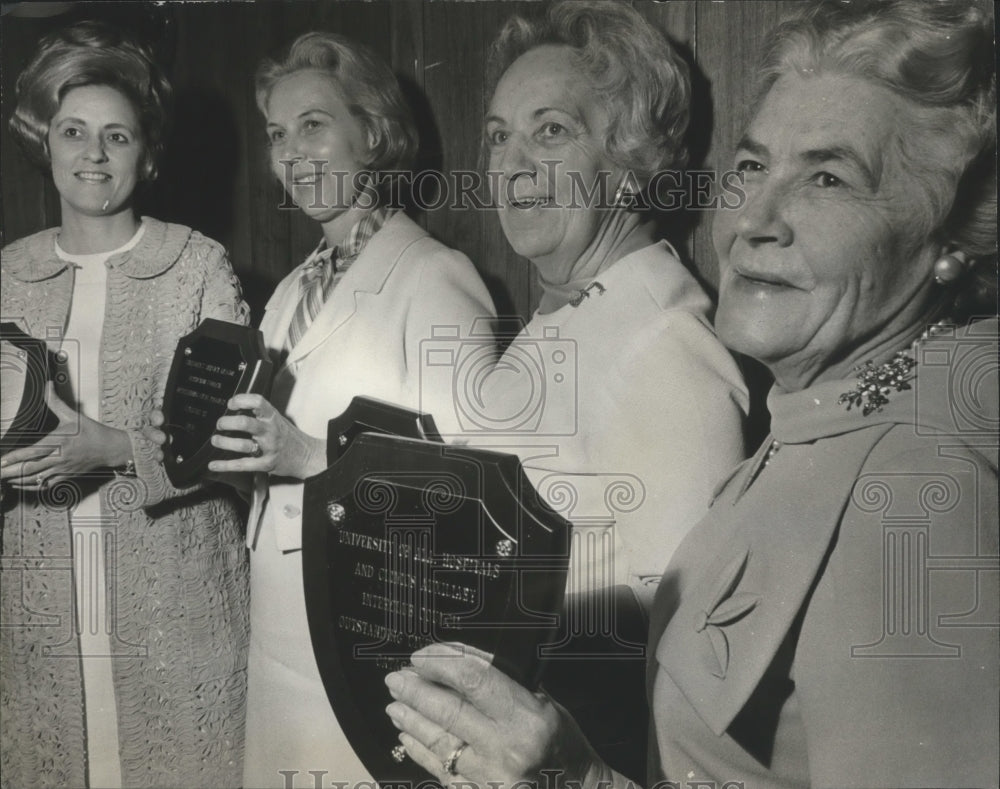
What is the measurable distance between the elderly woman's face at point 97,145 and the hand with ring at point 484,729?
3.04 ft

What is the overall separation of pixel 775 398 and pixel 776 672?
1.23 feet

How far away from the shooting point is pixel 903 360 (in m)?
1.42

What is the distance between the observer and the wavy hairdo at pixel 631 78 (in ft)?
5.07

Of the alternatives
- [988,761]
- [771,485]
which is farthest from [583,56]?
[988,761]

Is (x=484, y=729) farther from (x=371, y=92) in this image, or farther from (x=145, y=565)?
(x=371, y=92)

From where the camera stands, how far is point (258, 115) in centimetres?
171

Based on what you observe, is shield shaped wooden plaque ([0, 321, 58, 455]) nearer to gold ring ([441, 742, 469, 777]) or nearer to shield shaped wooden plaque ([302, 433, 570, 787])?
shield shaped wooden plaque ([302, 433, 570, 787])

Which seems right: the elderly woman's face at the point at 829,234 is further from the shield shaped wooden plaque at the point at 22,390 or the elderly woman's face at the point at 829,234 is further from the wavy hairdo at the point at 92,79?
the shield shaped wooden plaque at the point at 22,390

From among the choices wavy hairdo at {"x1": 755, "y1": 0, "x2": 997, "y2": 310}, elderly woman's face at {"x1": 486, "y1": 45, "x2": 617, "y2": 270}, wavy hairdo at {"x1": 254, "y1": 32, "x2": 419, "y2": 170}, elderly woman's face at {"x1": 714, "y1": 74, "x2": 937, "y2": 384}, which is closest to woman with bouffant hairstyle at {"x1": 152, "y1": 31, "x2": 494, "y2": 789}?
wavy hairdo at {"x1": 254, "y1": 32, "x2": 419, "y2": 170}

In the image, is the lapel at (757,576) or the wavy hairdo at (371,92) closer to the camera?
the lapel at (757,576)

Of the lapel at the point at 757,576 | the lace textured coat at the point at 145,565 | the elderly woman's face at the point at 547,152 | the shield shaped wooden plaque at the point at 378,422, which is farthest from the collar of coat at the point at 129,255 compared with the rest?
the lapel at the point at 757,576

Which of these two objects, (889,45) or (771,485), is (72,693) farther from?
(889,45)

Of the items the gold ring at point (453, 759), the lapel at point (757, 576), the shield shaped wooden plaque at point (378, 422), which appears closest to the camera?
the lapel at point (757, 576)

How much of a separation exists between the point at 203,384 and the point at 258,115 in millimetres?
451
